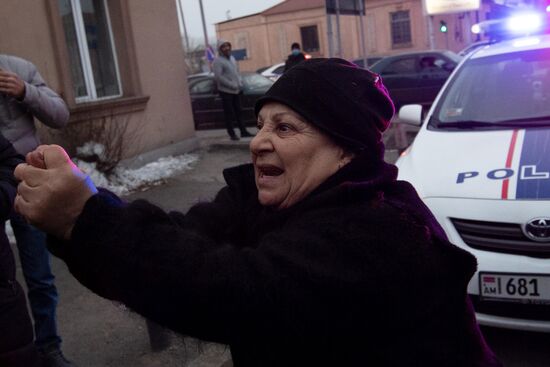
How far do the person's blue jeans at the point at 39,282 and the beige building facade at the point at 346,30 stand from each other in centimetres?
3438

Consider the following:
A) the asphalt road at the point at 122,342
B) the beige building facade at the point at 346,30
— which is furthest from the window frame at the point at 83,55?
the beige building facade at the point at 346,30

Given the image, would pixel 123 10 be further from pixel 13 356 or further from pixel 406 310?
pixel 406 310

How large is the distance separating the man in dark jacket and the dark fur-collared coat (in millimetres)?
1238

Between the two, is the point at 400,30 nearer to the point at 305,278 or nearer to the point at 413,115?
the point at 413,115

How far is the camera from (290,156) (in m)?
1.19

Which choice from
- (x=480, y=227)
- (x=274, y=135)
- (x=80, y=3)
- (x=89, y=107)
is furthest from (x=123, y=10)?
(x=274, y=135)

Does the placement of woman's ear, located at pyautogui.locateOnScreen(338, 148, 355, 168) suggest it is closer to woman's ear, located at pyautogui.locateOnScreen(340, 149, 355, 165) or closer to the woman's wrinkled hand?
woman's ear, located at pyautogui.locateOnScreen(340, 149, 355, 165)

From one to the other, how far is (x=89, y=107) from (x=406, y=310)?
689cm

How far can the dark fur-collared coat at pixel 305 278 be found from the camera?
0.94 meters

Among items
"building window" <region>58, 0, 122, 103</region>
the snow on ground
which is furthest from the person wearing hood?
"building window" <region>58, 0, 122, 103</region>

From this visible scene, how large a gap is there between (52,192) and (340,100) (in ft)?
1.82

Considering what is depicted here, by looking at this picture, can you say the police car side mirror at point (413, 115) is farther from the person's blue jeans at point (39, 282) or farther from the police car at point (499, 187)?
the person's blue jeans at point (39, 282)

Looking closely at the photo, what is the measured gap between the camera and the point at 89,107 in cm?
733

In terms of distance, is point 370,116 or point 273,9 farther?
point 273,9
